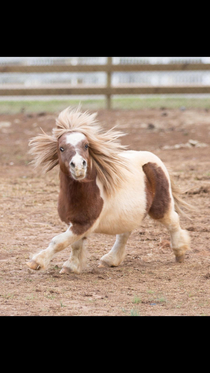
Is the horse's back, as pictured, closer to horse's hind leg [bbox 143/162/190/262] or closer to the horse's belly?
horse's hind leg [bbox 143/162/190/262]

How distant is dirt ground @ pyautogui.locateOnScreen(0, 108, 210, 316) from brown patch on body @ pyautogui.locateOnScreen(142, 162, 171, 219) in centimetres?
54

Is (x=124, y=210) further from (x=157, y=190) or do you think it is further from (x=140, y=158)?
(x=140, y=158)

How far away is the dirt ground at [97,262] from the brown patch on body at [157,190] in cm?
54

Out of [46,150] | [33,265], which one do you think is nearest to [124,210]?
[46,150]

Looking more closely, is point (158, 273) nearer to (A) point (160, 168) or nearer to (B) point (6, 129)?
(A) point (160, 168)

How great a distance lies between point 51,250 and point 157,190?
138 cm

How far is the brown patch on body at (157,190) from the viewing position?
5.12 metres

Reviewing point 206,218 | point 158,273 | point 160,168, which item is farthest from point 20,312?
point 206,218

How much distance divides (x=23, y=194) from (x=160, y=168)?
3.01 m

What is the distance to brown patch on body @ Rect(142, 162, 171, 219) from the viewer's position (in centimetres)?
512

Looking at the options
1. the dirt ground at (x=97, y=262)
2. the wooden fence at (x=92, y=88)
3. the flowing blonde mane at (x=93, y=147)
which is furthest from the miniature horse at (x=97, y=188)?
the wooden fence at (x=92, y=88)

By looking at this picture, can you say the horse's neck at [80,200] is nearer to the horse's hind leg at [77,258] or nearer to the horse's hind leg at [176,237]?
the horse's hind leg at [77,258]

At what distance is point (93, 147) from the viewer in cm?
454

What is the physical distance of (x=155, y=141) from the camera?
36.7 ft
